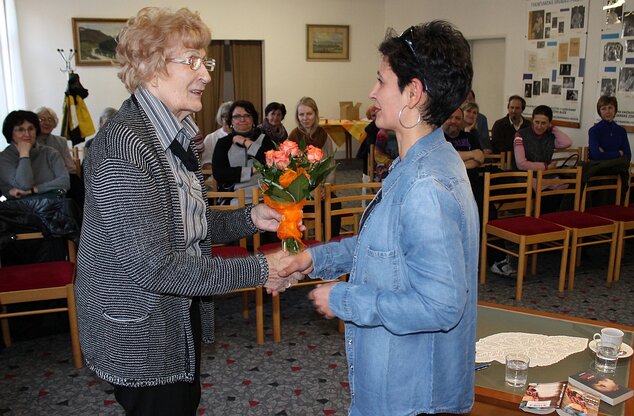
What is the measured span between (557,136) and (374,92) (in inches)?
202

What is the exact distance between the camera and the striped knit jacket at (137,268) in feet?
4.84

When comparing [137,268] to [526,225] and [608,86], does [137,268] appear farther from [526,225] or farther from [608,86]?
[608,86]

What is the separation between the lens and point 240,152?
193 inches

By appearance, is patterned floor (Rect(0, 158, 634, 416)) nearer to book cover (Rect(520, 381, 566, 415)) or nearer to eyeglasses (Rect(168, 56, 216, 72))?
book cover (Rect(520, 381, 566, 415))

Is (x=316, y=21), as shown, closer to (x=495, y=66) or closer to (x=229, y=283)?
(x=495, y=66)

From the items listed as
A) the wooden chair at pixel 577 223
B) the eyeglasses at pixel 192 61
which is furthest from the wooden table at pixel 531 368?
the wooden chair at pixel 577 223

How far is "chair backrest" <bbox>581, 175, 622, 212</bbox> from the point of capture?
5168mm

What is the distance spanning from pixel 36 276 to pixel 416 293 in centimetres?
282

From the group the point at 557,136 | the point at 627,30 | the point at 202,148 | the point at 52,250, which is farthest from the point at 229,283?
the point at 627,30

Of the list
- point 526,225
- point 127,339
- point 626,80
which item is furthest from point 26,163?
point 626,80

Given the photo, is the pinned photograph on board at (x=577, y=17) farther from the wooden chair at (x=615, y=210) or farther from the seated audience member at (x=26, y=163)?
the seated audience member at (x=26, y=163)

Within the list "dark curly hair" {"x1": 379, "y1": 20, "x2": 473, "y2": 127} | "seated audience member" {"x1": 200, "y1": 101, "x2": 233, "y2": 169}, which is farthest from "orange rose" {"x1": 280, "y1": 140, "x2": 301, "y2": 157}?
"seated audience member" {"x1": 200, "y1": 101, "x2": 233, "y2": 169}

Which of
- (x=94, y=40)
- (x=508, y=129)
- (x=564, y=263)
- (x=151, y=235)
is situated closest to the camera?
(x=151, y=235)

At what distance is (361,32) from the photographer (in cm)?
1109
